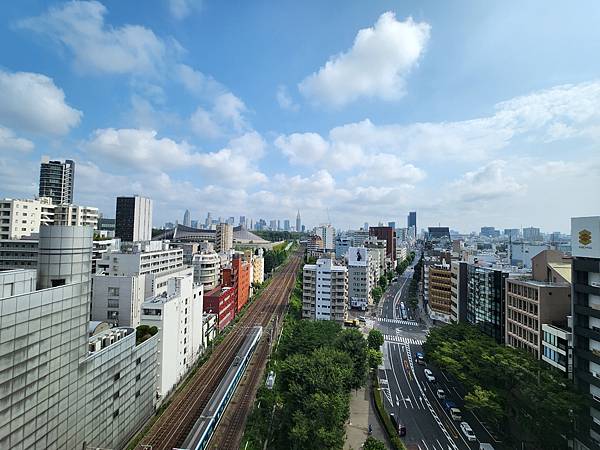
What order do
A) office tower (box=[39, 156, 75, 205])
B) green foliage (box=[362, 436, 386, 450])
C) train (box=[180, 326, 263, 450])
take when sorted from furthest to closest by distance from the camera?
office tower (box=[39, 156, 75, 205]) → train (box=[180, 326, 263, 450]) → green foliage (box=[362, 436, 386, 450])

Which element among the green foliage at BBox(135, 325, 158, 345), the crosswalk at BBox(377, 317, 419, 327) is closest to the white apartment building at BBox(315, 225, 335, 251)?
the crosswalk at BBox(377, 317, 419, 327)

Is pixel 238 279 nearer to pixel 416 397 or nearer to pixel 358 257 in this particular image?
pixel 358 257

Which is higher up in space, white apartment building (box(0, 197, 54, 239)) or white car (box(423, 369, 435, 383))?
white apartment building (box(0, 197, 54, 239))

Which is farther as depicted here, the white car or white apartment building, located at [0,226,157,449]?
the white car

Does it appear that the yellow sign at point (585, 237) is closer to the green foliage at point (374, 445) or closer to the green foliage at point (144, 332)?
the green foliage at point (374, 445)

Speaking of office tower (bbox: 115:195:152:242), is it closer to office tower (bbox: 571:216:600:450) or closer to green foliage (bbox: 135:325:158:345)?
green foliage (bbox: 135:325:158:345)

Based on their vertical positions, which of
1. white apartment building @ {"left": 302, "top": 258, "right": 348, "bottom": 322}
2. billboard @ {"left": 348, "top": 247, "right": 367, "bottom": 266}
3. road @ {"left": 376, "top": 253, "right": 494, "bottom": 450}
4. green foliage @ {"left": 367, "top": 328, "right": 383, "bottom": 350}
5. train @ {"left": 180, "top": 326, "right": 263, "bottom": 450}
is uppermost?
billboard @ {"left": 348, "top": 247, "right": 367, "bottom": 266}

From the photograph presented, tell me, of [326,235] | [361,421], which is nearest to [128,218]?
[326,235]

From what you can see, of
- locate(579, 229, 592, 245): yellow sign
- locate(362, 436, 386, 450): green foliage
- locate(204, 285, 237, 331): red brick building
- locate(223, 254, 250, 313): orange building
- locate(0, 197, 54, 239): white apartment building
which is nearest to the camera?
locate(362, 436, 386, 450): green foliage

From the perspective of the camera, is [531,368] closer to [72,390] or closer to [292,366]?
[292,366]

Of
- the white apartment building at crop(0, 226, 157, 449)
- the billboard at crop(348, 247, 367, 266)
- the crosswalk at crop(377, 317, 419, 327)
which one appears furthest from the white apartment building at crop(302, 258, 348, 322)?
the white apartment building at crop(0, 226, 157, 449)
